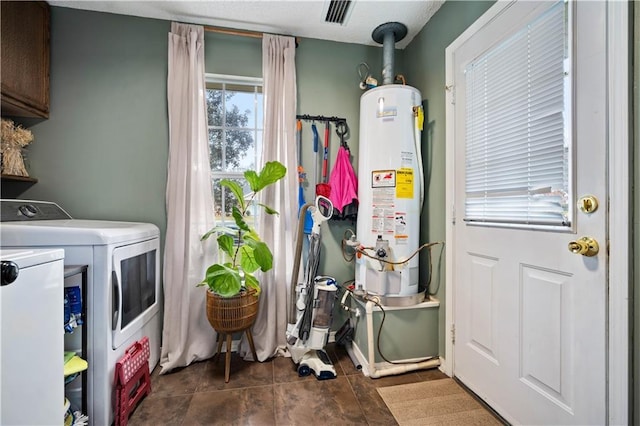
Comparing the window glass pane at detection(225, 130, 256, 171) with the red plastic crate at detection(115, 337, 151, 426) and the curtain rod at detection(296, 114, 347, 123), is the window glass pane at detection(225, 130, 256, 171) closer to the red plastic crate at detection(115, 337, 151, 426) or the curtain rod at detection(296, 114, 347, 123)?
the curtain rod at detection(296, 114, 347, 123)

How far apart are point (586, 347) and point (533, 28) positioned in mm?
1407

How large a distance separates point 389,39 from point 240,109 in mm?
1360

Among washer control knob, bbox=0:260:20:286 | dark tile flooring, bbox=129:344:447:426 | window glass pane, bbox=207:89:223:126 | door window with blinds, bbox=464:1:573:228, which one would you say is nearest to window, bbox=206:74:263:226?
window glass pane, bbox=207:89:223:126

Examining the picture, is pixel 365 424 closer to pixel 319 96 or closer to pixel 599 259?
pixel 599 259

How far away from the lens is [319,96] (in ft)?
7.31

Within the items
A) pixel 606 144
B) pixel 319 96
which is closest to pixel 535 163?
pixel 606 144

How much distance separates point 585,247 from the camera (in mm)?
975

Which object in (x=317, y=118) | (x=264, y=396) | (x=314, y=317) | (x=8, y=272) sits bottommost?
(x=264, y=396)

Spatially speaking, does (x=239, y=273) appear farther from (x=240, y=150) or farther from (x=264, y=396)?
(x=240, y=150)

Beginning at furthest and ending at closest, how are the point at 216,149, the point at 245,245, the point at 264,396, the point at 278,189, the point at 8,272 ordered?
1. the point at 216,149
2. the point at 278,189
3. the point at 245,245
4. the point at 264,396
5. the point at 8,272

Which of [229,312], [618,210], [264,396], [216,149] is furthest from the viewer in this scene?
[216,149]

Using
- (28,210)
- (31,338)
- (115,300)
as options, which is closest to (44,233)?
(115,300)

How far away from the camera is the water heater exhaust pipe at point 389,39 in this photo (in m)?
2.03

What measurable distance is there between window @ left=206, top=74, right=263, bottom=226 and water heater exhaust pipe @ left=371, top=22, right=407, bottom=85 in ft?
3.45
